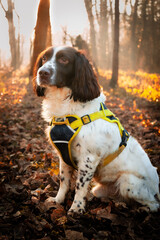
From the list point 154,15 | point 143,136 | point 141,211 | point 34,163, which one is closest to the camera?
point 141,211

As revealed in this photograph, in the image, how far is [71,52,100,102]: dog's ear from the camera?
255 cm

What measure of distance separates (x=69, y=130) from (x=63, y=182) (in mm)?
932

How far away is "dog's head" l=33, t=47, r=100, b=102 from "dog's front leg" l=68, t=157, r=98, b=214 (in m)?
0.85

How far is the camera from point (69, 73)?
8.73ft

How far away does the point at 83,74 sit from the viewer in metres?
2.61

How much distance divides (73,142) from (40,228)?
3.43ft

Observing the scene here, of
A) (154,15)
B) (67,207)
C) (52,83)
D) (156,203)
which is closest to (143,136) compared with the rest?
(156,203)

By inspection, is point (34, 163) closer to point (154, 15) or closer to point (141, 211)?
point (141, 211)

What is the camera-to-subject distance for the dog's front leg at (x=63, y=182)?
291 cm

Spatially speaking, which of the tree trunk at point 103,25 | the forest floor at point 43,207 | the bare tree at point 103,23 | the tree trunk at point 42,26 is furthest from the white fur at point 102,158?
the tree trunk at point 103,25

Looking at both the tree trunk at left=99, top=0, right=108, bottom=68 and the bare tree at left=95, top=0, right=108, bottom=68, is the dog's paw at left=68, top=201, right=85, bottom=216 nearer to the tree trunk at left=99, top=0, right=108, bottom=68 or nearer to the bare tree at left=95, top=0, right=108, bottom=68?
the bare tree at left=95, top=0, right=108, bottom=68

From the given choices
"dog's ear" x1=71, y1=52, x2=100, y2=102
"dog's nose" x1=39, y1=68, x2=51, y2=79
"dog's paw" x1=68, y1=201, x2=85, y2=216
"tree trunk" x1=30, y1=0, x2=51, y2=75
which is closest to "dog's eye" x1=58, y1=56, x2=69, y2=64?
"dog's ear" x1=71, y1=52, x2=100, y2=102

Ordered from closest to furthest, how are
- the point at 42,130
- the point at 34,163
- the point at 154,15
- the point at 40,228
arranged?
the point at 40,228
the point at 34,163
the point at 42,130
the point at 154,15

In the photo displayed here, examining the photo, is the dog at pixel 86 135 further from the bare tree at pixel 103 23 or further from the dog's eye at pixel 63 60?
the bare tree at pixel 103 23
